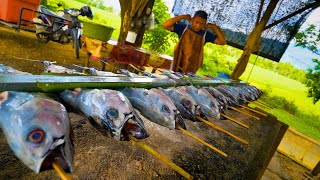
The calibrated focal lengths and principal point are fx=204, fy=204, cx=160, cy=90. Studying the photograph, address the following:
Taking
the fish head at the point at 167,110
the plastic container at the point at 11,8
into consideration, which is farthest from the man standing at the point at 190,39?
the plastic container at the point at 11,8

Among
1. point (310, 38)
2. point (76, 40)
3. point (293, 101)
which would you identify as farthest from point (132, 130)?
point (293, 101)

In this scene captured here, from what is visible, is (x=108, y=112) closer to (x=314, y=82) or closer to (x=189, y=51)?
(x=189, y=51)

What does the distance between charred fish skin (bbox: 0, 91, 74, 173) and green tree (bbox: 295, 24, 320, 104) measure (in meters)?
15.1

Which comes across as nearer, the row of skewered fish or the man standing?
the row of skewered fish

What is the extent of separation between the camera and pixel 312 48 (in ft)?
43.0

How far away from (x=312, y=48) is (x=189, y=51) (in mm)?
11805

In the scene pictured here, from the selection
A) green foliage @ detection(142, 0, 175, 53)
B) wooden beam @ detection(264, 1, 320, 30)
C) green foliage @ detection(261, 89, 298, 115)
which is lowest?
green foliage @ detection(261, 89, 298, 115)

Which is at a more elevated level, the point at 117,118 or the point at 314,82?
the point at 314,82

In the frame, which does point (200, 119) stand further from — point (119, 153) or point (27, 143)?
point (27, 143)

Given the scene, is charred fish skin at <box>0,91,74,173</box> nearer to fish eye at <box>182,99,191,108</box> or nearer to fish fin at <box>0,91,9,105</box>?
fish fin at <box>0,91,9,105</box>

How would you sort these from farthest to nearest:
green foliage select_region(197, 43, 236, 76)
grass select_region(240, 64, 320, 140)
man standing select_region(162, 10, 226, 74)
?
green foliage select_region(197, 43, 236, 76) → grass select_region(240, 64, 320, 140) → man standing select_region(162, 10, 226, 74)

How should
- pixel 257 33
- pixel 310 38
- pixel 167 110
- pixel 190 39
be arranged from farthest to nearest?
pixel 310 38, pixel 257 33, pixel 190 39, pixel 167 110

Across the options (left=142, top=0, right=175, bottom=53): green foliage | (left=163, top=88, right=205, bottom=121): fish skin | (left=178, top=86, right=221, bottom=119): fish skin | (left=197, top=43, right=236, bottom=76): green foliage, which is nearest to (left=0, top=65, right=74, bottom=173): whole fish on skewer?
(left=163, top=88, right=205, bottom=121): fish skin

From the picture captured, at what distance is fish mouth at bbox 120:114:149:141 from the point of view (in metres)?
1.38
